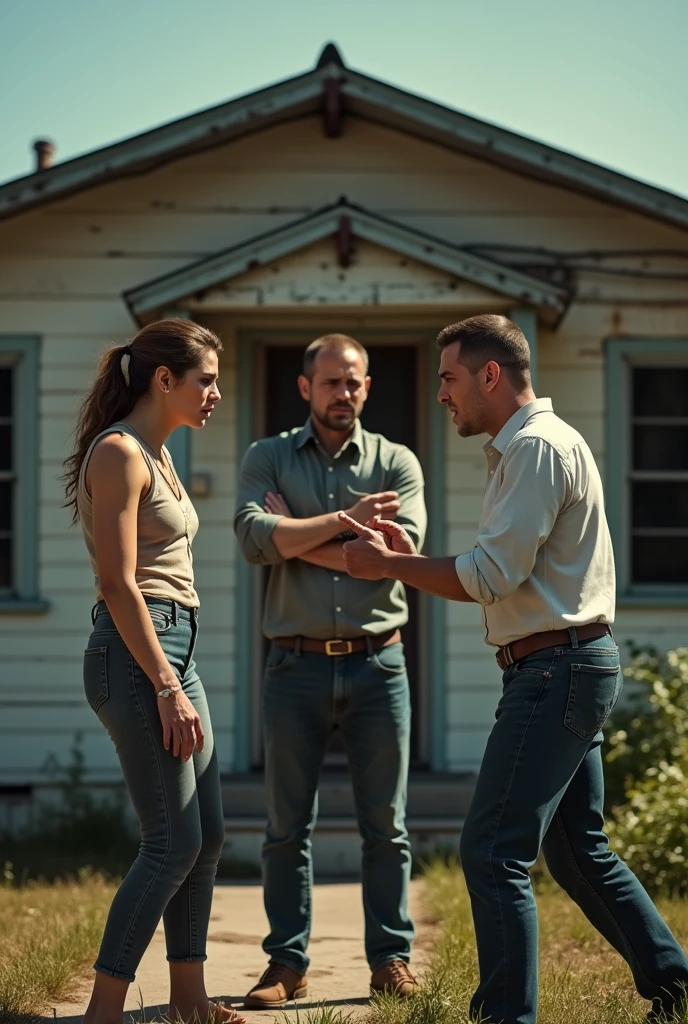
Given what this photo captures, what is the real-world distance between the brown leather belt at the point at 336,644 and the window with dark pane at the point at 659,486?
4.30 m

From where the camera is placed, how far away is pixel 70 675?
8.67 m

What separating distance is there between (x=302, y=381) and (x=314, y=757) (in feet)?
4.79

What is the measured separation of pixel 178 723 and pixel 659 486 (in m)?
5.72

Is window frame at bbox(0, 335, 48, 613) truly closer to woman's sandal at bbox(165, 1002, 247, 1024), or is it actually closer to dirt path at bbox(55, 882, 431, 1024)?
dirt path at bbox(55, 882, 431, 1024)

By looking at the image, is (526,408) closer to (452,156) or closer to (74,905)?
(74,905)

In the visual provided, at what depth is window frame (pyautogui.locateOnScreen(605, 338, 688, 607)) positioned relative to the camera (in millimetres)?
8711

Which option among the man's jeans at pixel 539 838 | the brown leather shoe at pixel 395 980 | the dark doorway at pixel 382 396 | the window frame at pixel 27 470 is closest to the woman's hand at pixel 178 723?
the man's jeans at pixel 539 838

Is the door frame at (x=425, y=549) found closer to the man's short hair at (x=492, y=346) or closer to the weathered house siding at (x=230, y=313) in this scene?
the weathered house siding at (x=230, y=313)

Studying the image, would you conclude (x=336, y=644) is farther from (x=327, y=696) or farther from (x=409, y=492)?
(x=409, y=492)

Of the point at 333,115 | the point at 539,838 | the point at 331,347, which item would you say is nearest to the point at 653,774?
the point at 331,347

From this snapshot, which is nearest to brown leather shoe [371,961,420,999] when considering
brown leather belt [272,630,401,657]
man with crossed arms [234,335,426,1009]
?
man with crossed arms [234,335,426,1009]

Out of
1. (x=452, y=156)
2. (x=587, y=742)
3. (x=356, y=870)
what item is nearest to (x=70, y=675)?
(x=356, y=870)

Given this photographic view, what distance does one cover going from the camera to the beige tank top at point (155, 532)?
401cm

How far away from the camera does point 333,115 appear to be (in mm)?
8492
